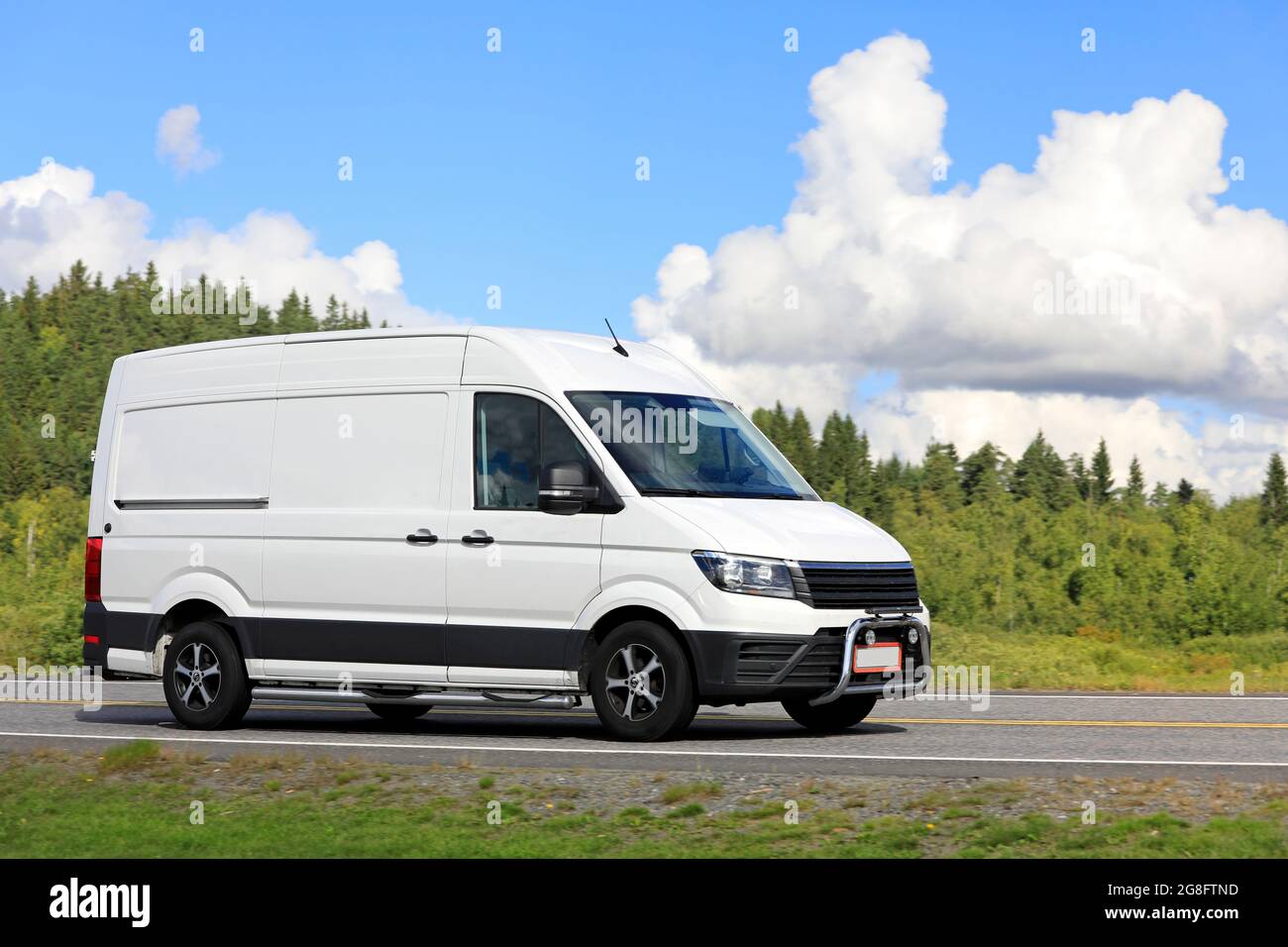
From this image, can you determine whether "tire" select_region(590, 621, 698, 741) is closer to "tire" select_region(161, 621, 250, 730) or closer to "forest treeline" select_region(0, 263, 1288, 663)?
"tire" select_region(161, 621, 250, 730)

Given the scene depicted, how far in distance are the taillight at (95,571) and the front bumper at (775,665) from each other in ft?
18.2

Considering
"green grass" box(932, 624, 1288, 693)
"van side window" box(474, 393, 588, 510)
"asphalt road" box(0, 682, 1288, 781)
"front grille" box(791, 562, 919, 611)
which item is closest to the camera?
"asphalt road" box(0, 682, 1288, 781)

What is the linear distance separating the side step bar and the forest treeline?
54.8 meters

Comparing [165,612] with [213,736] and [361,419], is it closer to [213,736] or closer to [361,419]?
[213,736]

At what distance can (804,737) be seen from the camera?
1159 cm

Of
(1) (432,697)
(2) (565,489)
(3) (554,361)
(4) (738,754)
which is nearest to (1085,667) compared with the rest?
(1) (432,697)

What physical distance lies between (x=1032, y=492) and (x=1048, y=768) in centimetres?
17843

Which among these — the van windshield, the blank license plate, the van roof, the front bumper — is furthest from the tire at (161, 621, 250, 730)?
the blank license plate

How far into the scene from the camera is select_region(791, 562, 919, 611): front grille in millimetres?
10742

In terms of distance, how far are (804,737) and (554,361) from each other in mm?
3197

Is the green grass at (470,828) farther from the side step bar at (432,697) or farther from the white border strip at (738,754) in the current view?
the side step bar at (432,697)
